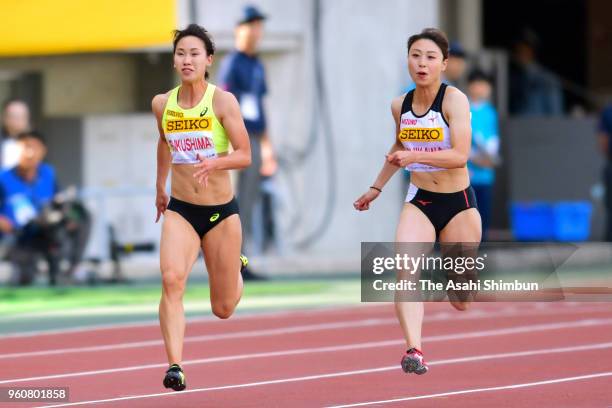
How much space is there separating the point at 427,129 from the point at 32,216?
30.9ft

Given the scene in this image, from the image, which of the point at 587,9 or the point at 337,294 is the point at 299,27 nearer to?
the point at 337,294

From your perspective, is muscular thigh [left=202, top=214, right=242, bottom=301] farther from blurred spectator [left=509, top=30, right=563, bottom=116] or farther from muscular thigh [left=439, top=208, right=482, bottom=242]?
blurred spectator [left=509, top=30, right=563, bottom=116]

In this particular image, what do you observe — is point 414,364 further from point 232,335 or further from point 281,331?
point 281,331

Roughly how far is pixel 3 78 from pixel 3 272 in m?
3.60

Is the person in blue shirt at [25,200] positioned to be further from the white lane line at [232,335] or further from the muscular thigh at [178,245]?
the muscular thigh at [178,245]

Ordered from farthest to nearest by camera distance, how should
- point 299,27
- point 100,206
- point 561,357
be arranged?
point 299,27, point 100,206, point 561,357

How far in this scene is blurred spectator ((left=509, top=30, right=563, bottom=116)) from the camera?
26.8m

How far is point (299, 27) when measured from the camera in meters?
24.0

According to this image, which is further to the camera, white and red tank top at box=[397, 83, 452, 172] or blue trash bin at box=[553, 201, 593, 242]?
blue trash bin at box=[553, 201, 593, 242]

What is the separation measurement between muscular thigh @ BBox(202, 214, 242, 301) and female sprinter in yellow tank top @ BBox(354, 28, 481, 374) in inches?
30.8

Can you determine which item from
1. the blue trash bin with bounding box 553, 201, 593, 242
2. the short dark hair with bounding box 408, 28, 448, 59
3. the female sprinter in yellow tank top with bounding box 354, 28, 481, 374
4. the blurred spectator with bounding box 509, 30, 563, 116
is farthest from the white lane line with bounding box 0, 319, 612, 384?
the blurred spectator with bounding box 509, 30, 563, 116

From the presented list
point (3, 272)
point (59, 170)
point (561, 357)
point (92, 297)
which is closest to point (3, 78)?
point (59, 170)

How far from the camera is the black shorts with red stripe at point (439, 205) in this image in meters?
10.6

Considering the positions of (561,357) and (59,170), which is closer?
(561,357)
